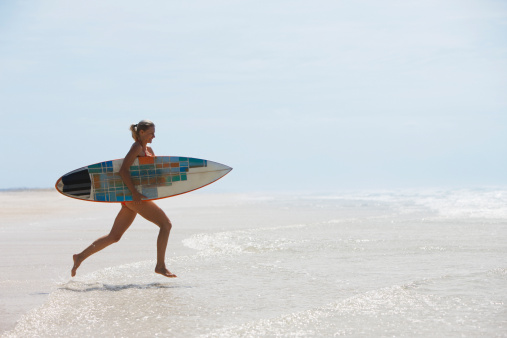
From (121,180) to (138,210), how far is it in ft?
2.23

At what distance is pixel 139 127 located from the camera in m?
6.20

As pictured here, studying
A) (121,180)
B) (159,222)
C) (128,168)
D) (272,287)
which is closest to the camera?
(272,287)

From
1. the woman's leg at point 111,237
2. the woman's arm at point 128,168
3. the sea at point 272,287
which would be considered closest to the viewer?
the sea at point 272,287

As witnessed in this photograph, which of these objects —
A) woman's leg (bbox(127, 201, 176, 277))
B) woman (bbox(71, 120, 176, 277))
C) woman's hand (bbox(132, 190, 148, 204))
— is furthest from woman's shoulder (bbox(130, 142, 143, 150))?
woman's leg (bbox(127, 201, 176, 277))

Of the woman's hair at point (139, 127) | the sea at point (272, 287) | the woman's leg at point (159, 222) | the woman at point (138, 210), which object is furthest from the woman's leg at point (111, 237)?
the woman's hair at point (139, 127)

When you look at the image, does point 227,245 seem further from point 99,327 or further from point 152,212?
point 99,327

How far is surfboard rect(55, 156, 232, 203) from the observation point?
675cm

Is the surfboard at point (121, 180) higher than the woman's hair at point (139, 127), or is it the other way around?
the woman's hair at point (139, 127)

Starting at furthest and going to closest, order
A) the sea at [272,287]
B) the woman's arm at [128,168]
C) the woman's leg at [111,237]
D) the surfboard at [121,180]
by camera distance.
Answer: the surfboard at [121,180]
the woman's leg at [111,237]
the woman's arm at [128,168]
the sea at [272,287]

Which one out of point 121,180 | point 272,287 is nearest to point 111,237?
point 121,180

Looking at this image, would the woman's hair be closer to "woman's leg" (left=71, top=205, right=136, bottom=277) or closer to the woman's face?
the woman's face

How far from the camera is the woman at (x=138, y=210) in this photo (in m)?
6.15

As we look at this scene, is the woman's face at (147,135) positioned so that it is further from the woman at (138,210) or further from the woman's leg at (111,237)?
the woman's leg at (111,237)

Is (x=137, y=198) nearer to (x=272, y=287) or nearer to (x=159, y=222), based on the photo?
(x=159, y=222)
